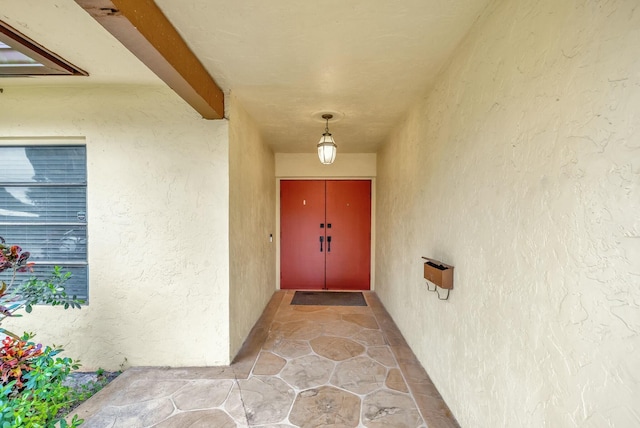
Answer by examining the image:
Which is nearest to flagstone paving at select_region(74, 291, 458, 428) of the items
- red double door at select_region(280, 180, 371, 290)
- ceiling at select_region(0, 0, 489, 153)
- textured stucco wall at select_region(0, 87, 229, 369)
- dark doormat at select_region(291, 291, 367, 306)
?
textured stucco wall at select_region(0, 87, 229, 369)

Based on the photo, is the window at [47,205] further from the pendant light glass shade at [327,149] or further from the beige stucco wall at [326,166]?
the beige stucco wall at [326,166]

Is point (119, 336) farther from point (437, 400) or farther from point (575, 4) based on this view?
point (575, 4)

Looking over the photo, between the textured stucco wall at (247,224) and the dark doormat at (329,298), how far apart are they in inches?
22.1

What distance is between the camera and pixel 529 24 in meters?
1.10

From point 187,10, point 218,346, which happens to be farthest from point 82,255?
point 187,10

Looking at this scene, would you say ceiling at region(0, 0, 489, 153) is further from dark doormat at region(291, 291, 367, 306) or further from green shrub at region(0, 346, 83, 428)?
dark doormat at region(291, 291, 367, 306)

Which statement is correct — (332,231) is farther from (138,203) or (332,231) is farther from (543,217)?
(543,217)

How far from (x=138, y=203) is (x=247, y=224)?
3.43ft

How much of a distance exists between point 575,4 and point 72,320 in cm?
383

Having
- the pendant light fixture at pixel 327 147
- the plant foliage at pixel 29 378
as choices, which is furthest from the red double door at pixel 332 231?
the plant foliage at pixel 29 378

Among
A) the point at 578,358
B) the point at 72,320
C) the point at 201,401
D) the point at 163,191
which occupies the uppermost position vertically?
the point at 163,191

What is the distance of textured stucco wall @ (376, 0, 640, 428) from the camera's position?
2.46ft

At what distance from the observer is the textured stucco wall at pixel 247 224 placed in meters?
2.49

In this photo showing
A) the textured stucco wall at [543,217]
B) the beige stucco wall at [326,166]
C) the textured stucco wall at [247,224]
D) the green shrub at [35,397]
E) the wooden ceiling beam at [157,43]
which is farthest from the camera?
the beige stucco wall at [326,166]
